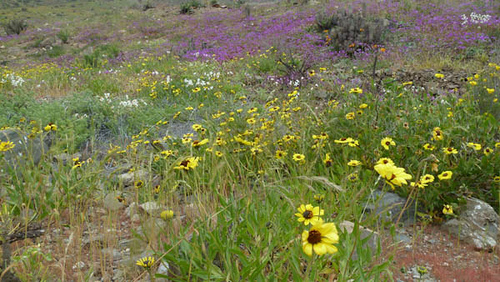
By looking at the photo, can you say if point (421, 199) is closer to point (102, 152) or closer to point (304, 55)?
point (102, 152)

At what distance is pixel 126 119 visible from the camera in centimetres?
508

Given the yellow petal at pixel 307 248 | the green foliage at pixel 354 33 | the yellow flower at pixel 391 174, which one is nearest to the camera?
the yellow petal at pixel 307 248

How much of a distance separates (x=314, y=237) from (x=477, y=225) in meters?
1.85

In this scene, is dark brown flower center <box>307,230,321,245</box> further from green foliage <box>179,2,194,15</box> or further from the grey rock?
green foliage <box>179,2,194,15</box>

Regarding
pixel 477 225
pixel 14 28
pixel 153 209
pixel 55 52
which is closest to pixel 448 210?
pixel 477 225

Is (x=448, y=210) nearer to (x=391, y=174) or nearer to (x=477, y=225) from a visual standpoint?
(x=477, y=225)

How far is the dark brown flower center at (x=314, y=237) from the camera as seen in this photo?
106 cm

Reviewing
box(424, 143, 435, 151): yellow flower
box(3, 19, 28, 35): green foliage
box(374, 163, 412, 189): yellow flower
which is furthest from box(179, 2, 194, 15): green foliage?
box(374, 163, 412, 189): yellow flower

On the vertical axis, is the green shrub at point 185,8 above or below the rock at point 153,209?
above

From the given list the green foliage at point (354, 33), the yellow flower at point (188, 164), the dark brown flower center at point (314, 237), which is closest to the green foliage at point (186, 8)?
the green foliage at point (354, 33)

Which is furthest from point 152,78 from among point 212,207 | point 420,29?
point 420,29

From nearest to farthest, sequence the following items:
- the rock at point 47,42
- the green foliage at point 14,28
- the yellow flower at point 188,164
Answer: the yellow flower at point 188,164
the rock at point 47,42
the green foliage at point 14,28

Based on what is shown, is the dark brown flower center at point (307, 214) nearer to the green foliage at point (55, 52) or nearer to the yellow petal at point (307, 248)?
the yellow petal at point (307, 248)

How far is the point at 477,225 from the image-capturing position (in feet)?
7.54
